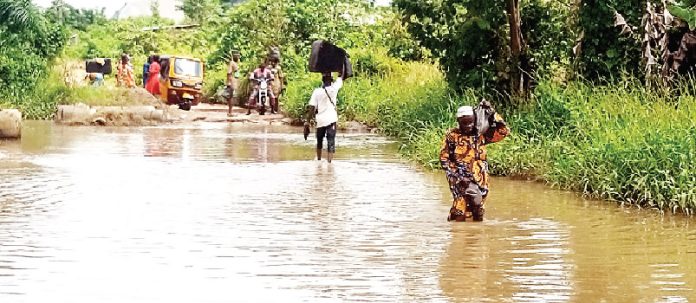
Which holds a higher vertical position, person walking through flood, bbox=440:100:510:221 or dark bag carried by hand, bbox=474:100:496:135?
dark bag carried by hand, bbox=474:100:496:135

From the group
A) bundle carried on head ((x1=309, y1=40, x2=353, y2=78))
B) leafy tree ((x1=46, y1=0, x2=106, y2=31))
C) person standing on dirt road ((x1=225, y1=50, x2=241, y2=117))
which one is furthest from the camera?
leafy tree ((x1=46, y1=0, x2=106, y2=31))

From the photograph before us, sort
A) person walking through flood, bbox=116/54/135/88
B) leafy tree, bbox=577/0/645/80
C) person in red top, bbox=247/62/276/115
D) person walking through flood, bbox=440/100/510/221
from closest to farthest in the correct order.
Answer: person walking through flood, bbox=440/100/510/221 → leafy tree, bbox=577/0/645/80 → person in red top, bbox=247/62/276/115 → person walking through flood, bbox=116/54/135/88

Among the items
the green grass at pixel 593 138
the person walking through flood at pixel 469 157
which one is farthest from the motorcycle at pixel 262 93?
the person walking through flood at pixel 469 157

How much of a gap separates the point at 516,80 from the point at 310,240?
9.46 meters

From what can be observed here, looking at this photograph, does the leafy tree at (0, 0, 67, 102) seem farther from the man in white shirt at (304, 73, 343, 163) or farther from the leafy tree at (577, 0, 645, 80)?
the leafy tree at (577, 0, 645, 80)

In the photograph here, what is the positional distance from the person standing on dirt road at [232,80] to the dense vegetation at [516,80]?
857 mm

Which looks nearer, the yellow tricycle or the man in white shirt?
the man in white shirt

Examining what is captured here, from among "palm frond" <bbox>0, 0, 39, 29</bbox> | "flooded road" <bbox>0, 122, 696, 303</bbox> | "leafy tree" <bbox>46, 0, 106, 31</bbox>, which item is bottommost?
"flooded road" <bbox>0, 122, 696, 303</bbox>

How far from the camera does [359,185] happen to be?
46.1 ft

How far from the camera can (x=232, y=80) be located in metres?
31.1

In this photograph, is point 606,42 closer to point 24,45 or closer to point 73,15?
point 24,45

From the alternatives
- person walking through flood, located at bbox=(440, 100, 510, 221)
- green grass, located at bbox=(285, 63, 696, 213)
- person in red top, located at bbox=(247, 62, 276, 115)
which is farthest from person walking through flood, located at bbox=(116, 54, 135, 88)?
person walking through flood, located at bbox=(440, 100, 510, 221)

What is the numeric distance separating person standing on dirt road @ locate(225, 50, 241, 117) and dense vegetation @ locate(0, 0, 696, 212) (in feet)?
2.81

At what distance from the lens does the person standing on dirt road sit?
30094 mm
